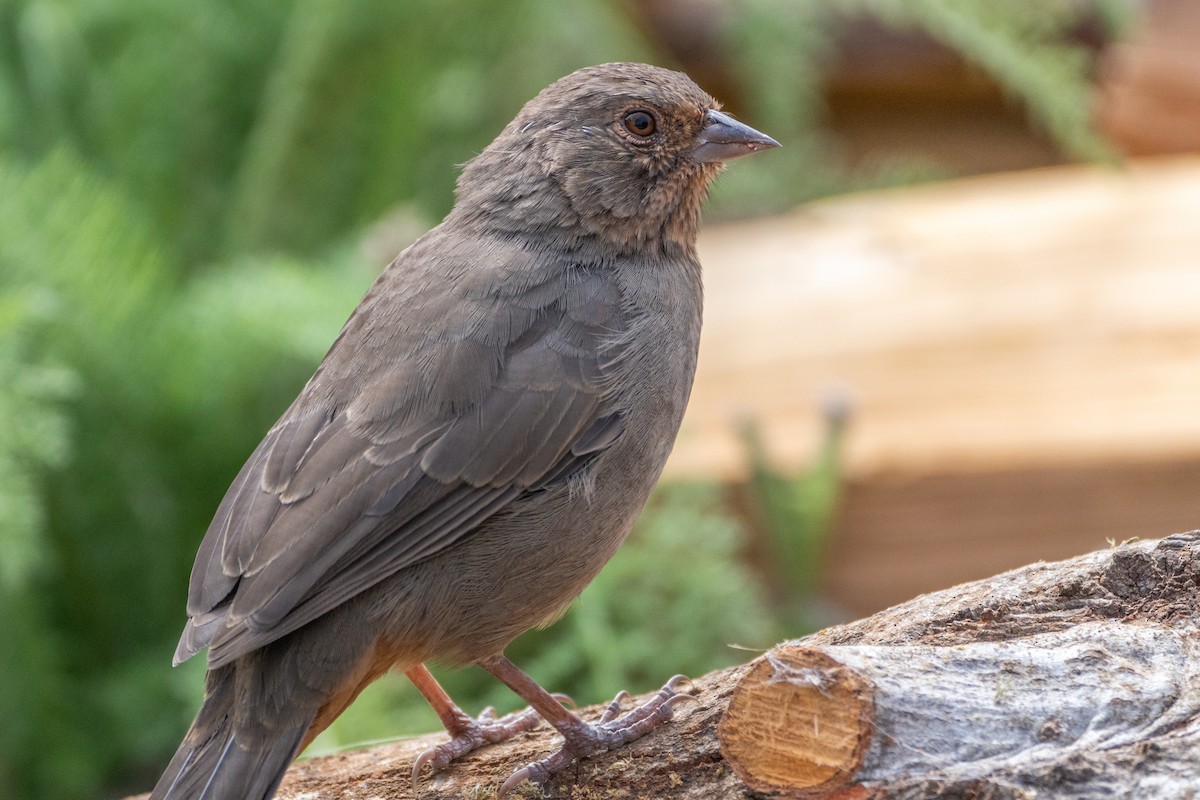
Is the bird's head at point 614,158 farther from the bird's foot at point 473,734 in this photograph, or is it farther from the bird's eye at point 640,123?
the bird's foot at point 473,734

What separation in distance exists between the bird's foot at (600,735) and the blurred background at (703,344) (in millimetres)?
1191

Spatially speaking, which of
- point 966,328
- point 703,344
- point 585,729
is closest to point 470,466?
point 585,729

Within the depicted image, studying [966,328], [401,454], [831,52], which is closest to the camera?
[401,454]

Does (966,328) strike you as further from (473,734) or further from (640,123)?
(473,734)

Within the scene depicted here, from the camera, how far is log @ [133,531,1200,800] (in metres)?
2.60

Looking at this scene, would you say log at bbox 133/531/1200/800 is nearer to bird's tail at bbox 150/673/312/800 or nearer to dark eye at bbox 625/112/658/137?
bird's tail at bbox 150/673/312/800

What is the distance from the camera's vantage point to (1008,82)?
580cm

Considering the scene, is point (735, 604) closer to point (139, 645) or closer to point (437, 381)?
point (437, 381)

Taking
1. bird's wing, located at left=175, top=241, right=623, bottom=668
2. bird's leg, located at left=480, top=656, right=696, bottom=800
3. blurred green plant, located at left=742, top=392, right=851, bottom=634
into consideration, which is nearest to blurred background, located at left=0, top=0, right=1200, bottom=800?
blurred green plant, located at left=742, top=392, right=851, bottom=634

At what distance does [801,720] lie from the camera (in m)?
2.67

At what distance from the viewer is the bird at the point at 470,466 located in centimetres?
324

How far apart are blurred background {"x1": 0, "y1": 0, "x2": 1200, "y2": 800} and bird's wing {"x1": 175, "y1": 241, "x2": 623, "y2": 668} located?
1295mm

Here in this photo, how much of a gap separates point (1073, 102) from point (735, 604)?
2.48 m

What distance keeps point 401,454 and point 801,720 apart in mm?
1215
